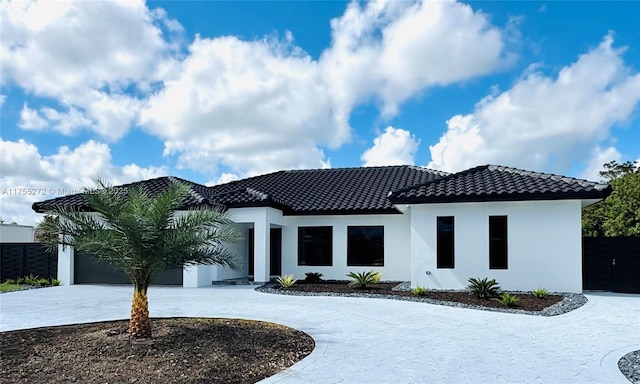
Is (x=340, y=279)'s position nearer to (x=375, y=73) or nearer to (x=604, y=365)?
(x=375, y=73)

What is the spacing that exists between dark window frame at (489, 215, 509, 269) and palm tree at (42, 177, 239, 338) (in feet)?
34.1

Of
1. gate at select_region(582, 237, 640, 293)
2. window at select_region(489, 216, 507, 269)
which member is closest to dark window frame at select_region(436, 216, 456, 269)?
window at select_region(489, 216, 507, 269)

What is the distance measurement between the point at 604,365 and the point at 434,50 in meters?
10.1

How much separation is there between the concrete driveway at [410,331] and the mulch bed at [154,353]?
25.1 inches

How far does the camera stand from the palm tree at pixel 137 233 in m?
7.26

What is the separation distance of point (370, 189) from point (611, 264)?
391 inches

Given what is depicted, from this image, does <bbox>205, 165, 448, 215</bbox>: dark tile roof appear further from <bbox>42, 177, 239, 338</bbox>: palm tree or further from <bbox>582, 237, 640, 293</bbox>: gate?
<bbox>42, 177, 239, 338</bbox>: palm tree

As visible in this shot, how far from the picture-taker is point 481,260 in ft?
48.5

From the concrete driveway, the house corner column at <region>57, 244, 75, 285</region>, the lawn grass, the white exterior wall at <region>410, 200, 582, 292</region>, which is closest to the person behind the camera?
the concrete driveway

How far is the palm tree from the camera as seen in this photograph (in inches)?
286

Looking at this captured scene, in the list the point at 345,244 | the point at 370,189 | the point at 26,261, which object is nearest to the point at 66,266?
the point at 26,261

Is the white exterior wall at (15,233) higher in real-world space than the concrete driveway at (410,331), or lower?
higher

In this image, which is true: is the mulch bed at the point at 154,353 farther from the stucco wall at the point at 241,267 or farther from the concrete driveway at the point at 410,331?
the stucco wall at the point at 241,267

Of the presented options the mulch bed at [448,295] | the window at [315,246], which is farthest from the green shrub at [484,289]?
the window at [315,246]
